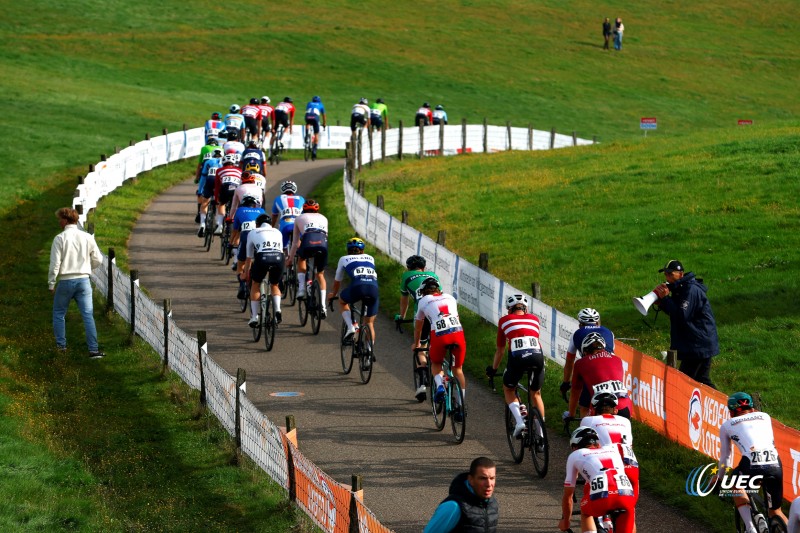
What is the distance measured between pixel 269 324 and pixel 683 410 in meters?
7.37

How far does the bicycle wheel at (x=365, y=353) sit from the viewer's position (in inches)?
686

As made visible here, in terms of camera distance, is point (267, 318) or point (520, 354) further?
point (267, 318)

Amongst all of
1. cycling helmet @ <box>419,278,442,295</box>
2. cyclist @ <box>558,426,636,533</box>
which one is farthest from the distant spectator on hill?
cyclist @ <box>558,426,636,533</box>

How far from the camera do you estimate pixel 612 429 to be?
11102 mm

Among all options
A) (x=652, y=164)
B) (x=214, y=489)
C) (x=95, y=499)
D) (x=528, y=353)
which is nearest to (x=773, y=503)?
(x=528, y=353)

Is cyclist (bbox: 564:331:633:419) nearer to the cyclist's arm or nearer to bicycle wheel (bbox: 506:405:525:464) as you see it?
bicycle wheel (bbox: 506:405:525:464)

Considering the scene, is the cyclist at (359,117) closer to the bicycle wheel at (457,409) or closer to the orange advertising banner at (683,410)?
the orange advertising banner at (683,410)

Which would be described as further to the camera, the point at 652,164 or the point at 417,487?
the point at 652,164

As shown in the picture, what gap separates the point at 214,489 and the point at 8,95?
4255cm

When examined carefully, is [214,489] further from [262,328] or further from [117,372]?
[262,328]

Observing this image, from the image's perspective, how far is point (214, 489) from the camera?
13.7m

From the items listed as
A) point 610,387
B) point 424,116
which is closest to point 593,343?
point 610,387

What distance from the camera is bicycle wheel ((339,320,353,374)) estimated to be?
59.1ft

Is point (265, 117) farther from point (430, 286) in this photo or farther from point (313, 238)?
point (430, 286)
